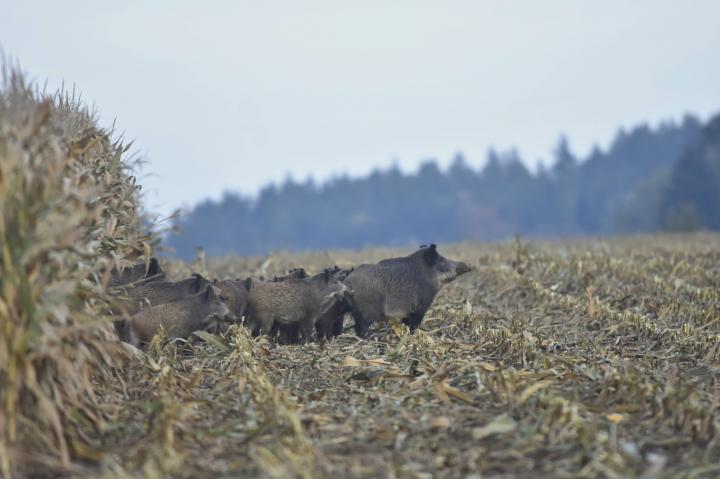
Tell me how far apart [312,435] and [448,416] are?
87 centimetres

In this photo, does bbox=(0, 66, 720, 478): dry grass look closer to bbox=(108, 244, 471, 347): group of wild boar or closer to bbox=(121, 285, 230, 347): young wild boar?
bbox=(121, 285, 230, 347): young wild boar

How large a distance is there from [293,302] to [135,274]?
1.56 meters

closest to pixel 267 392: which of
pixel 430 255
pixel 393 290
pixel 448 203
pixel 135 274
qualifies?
pixel 393 290

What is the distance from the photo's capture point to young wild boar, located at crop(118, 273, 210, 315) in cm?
700

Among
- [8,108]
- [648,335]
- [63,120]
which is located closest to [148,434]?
[8,108]

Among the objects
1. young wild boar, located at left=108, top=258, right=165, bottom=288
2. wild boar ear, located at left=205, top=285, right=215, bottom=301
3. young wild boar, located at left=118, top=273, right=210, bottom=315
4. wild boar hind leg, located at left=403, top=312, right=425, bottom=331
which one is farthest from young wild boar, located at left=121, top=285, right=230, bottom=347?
wild boar hind leg, located at left=403, top=312, right=425, bottom=331

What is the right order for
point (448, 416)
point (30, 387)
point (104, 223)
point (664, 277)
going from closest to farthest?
point (30, 387) < point (448, 416) < point (104, 223) < point (664, 277)

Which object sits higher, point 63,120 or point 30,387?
point 63,120

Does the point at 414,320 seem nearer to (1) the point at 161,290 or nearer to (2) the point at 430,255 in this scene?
(2) the point at 430,255

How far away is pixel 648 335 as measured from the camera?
762 centimetres

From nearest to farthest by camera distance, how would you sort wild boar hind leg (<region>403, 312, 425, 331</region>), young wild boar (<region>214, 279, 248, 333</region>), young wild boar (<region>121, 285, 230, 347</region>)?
young wild boar (<region>121, 285, 230, 347</region>) → young wild boar (<region>214, 279, 248, 333</region>) → wild boar hind leg (<region>403, 312, 425, 331</region>)

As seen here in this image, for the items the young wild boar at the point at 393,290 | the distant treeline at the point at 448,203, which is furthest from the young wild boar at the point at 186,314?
the distant treeline at the point at 448,203

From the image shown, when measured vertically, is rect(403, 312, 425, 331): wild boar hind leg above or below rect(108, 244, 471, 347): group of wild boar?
below

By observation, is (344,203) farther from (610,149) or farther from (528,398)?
(528,398)
